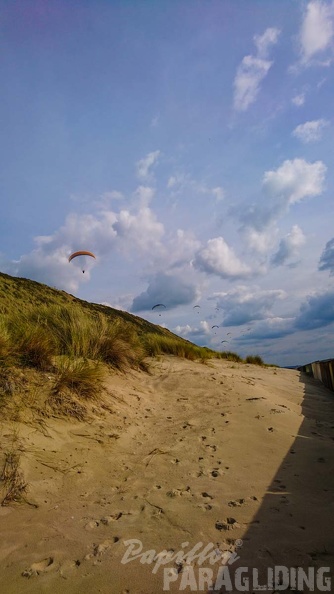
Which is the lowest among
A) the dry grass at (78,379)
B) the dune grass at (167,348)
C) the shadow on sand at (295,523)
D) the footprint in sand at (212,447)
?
the shadow on sand at (295,523)

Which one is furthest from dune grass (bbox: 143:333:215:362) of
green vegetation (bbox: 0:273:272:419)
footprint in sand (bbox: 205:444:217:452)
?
footprint in sand (bbox: 205:444:217:452)

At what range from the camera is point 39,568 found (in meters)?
2.23

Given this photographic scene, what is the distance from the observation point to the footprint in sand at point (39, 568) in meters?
2.19

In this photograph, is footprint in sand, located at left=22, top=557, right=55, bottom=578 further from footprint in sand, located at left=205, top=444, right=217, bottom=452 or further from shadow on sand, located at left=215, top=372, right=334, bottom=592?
footprint in sand, located at left=205, top=444, right=217, bottom=452

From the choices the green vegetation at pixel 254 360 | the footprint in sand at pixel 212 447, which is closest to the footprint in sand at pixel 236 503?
the footprint in sand at pixel 212 447

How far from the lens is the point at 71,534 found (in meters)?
2.57

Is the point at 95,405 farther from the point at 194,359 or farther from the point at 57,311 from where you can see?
the point at 194,359

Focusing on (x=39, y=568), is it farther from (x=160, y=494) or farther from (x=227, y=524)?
(x=227, y=524)

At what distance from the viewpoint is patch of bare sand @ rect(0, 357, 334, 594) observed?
85.9 inches

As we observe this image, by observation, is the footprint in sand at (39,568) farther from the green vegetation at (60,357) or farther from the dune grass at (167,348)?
the dune grass at (167,348)

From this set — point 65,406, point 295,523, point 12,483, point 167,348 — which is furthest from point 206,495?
point 167,348

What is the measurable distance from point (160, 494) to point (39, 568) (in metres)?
1.19

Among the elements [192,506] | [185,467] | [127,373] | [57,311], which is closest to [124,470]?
[185,467]

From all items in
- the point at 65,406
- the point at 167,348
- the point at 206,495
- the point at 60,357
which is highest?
the point at 167,348
